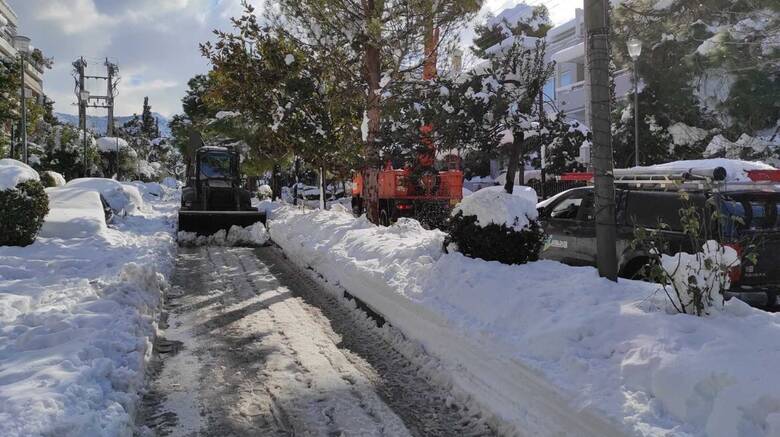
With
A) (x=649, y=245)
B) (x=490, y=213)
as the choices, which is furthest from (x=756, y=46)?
(x=649, y=245)

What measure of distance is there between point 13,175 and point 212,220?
18.2ft

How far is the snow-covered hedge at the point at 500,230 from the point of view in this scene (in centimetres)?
690

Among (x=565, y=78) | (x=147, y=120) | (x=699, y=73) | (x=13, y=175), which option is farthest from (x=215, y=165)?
(x=147, y=120)

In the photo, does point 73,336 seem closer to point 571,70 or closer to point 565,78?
point 571,70

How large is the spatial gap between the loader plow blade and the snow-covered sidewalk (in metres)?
4.48

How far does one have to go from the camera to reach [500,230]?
6.90 metres

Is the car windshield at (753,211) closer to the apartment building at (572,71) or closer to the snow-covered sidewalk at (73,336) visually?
the snow-covered sidewalk at (73,336)

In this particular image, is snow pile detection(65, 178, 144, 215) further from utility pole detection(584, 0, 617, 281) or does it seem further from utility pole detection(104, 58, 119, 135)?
utility pole detection(104, 58, 119, 135)

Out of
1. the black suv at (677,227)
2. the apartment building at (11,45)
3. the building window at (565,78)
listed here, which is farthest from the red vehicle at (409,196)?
the apartment building at (11,45)

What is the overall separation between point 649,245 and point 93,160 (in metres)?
44.7

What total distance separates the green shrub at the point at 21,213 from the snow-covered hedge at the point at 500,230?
7758mm

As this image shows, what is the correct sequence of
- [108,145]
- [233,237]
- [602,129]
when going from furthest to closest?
[108,145], [233,237], [602,129]

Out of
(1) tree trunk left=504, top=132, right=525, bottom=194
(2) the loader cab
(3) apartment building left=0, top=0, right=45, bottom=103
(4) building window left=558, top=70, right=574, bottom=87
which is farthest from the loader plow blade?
(3) apartment building left=0, top=0, right=45, bottom=103

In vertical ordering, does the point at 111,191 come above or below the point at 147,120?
below
